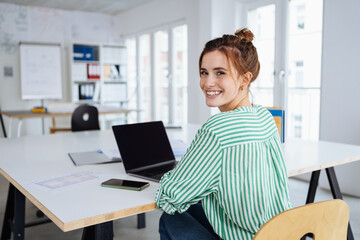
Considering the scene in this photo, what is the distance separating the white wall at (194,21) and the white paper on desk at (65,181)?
11.0 ft

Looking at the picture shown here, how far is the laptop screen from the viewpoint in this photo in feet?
4.87

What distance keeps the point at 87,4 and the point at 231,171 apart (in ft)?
19.6

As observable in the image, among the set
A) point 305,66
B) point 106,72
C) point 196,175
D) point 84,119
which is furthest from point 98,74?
point 196,175

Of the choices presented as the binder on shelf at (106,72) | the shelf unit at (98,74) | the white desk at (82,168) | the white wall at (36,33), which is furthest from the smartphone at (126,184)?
the white wall at (36,33)

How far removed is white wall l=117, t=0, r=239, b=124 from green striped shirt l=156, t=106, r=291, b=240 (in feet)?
11.7

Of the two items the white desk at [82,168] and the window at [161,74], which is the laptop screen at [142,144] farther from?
the window at [161,74]

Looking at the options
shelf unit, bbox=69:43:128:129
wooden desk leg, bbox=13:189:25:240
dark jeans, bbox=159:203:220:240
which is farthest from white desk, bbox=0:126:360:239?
shelf unit, bbox=69:43:128:129

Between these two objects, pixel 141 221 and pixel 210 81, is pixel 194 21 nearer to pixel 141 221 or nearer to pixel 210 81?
pixel 141 221

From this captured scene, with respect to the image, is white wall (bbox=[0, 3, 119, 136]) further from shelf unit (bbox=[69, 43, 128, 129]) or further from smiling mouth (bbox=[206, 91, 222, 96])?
smiling mouth (bbox=[206, 91, 222, 96])

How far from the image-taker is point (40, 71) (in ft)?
20.6

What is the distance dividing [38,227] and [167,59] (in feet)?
12.7

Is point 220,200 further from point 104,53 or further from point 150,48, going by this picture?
point 104,53

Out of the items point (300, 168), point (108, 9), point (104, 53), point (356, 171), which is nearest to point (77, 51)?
point (104, 53)

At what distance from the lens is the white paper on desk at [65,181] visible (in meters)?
1.23
